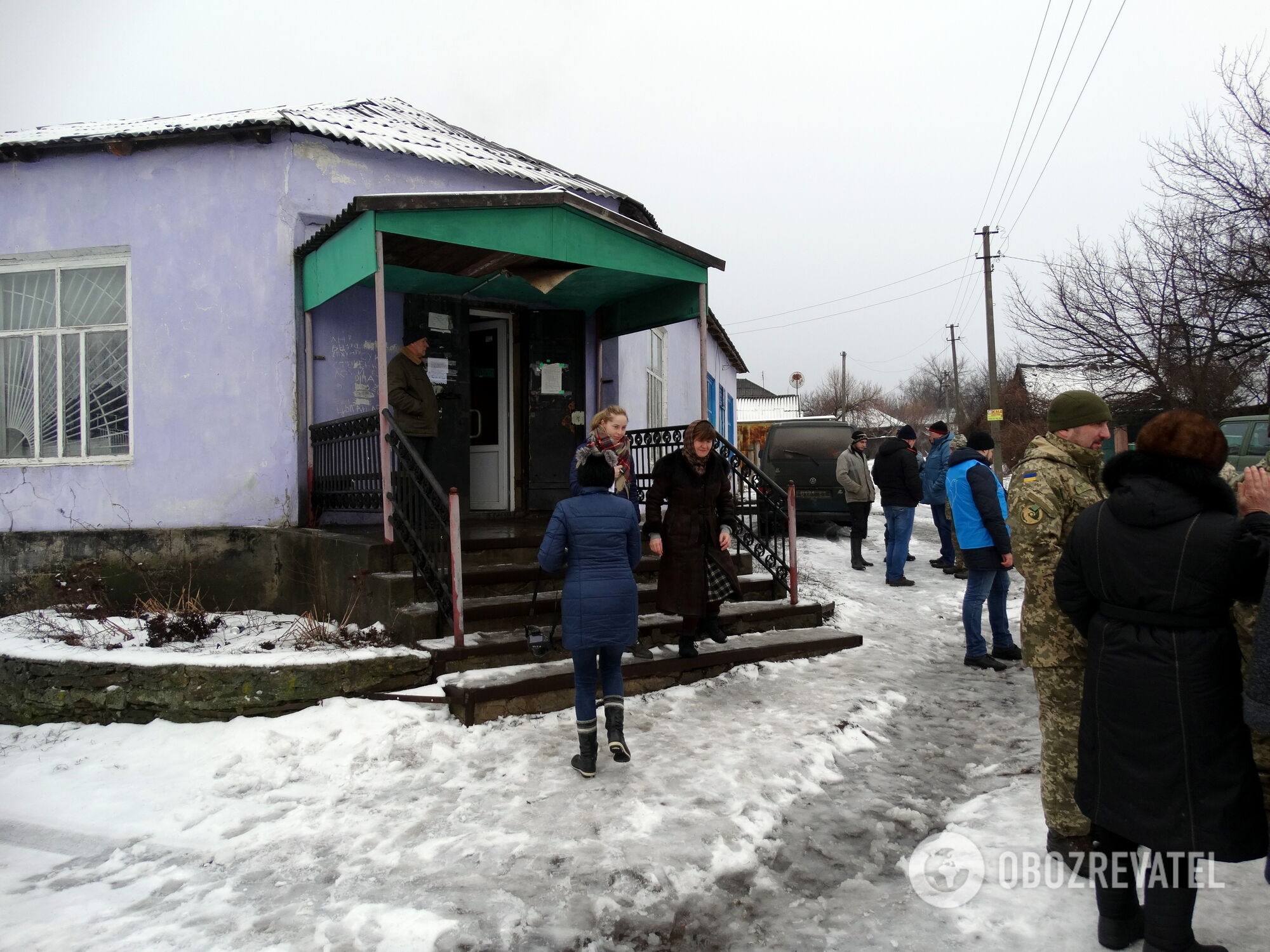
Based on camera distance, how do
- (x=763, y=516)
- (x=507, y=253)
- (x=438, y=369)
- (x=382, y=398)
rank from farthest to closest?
(x=438, y=369)
(x=763, y=516)
(x=507, y=253)
(x=382, y=398)

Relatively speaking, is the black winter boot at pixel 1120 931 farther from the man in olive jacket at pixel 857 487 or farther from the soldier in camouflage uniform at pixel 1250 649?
the man in olive jacket at pixel 857 487

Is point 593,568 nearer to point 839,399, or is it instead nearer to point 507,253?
Result: point 507,253

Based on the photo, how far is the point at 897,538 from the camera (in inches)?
366

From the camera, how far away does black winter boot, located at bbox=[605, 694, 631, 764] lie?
4133mm

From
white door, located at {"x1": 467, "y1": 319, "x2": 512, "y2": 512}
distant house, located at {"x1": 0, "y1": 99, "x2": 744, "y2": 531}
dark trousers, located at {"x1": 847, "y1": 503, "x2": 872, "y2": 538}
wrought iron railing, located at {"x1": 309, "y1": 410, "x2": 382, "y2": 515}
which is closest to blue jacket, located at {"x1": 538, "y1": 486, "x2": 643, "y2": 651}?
wrought iron railing, located at {"x1": 309, "y1": 410, "x2": 382, "y2": 515}

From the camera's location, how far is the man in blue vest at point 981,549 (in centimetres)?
588

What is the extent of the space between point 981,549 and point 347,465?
4860 millimetres

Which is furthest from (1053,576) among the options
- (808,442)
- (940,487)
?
(808,442)

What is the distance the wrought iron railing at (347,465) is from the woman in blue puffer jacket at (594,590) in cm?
221

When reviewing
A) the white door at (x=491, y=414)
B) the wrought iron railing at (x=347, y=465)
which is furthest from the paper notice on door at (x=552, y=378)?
the wrought iron railing at (x=347, y=465)

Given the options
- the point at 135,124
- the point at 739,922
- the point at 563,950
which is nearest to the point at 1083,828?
the point at 739,922

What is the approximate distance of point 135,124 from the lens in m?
7.34

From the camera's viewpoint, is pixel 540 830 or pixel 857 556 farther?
pixel 857 556

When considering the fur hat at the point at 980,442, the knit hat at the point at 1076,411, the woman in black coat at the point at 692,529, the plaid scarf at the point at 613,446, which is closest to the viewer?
the knit hat at the point at 1076,411
